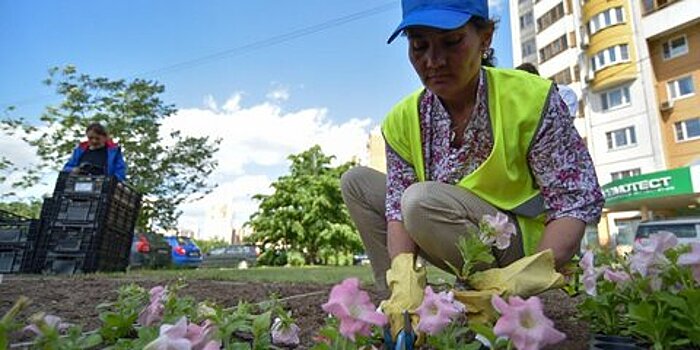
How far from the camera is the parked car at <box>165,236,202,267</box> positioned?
14789 millimetres

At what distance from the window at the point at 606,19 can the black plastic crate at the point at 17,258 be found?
23.7m

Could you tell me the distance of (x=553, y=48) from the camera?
25531 mm

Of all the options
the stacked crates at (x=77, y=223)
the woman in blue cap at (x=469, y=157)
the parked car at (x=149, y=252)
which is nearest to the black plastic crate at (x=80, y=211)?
the stacked crates at (x=77, y=223)

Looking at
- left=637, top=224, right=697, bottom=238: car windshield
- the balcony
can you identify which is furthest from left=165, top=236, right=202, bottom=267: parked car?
the balcony

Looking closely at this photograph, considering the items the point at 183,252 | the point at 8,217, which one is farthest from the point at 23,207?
the point at 8,217

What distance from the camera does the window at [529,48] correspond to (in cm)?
2795

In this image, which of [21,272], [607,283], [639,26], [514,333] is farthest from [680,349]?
[639,26]

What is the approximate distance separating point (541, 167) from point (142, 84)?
13.7 m

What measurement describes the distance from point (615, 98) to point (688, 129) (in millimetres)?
3411

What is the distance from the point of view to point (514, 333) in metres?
0.65

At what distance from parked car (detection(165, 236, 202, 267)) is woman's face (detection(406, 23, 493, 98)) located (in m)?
14.2

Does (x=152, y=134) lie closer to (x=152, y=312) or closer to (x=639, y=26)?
(x=152, y=312)

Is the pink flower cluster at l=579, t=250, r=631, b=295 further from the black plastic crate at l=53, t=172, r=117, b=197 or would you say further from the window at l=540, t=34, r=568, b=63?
the window at l=540, t=34, r=568, b=63

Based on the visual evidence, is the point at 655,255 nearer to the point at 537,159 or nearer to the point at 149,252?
the point at 537,159
